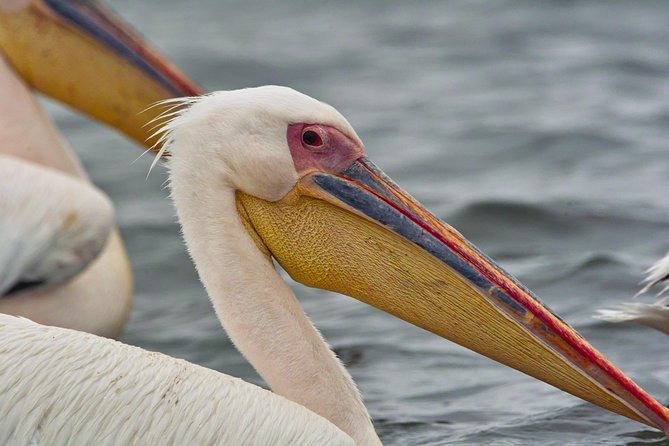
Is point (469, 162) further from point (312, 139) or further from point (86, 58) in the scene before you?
point (312, 139)

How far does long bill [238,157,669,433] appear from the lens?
10.7 ft

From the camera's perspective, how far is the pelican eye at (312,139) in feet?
10.9

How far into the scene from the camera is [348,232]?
337cm

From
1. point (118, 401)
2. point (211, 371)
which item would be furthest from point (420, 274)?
point (118, 401)

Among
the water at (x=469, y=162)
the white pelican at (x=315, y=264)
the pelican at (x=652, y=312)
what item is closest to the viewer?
the white pelican at (x=315, y=264)

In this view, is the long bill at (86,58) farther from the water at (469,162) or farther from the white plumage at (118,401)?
the white plumage at (118,401)

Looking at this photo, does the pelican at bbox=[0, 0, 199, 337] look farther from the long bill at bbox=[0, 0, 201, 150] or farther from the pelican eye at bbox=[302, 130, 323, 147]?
the pelican eye at bbox=[302, 130, 323, 147]

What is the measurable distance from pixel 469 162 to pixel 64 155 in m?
3.23

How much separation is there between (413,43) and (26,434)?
786 cm

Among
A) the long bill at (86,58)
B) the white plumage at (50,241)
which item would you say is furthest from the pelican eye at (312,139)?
the long bill at (86,58)

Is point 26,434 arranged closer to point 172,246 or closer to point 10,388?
point 10,388

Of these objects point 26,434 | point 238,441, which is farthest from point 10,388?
point 238,441

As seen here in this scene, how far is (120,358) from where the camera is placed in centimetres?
306

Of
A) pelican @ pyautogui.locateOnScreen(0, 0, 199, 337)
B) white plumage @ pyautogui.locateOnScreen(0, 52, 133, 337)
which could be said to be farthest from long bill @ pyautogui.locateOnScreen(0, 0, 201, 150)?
white plumage @ pyautogui.locateOnScreen(0, 52, 133, 337)
